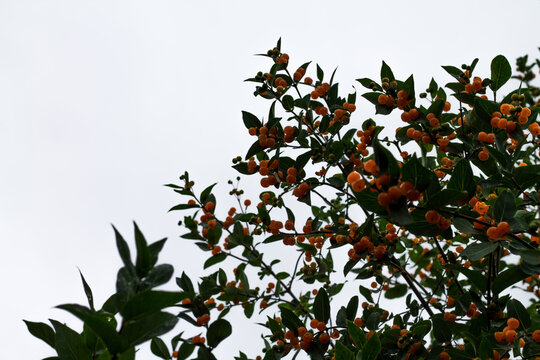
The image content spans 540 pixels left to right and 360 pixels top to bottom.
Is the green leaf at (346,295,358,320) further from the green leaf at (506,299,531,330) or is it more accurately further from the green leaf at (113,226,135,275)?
the green leaf at (113,226,135,275)

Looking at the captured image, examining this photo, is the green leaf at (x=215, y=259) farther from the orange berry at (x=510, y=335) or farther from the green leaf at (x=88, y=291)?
the orange berry at (x=510, y=335)

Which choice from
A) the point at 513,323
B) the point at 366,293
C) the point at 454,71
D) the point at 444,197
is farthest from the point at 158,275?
the point at 366,293

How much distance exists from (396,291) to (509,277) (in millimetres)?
2892

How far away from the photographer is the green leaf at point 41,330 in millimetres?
1826

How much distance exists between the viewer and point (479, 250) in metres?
2.13

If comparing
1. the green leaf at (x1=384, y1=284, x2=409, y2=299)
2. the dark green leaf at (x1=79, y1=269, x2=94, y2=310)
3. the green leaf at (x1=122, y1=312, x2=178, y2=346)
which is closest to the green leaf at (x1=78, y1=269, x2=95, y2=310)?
the dark green leaf at (x1=79, y1=269, x2=94, y2=310)

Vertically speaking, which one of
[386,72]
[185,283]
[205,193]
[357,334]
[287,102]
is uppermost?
[287,102]

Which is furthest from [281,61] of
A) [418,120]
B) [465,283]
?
[465,283]

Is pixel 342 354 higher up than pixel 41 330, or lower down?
lower down

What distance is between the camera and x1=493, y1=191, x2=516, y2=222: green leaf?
6.95ft

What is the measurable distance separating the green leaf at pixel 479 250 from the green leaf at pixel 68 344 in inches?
73.3

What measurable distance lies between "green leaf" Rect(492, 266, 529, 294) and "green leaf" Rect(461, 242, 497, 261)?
26 centimetres

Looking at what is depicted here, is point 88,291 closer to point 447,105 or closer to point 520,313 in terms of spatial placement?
point 520,313

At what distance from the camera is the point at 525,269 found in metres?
2.07
